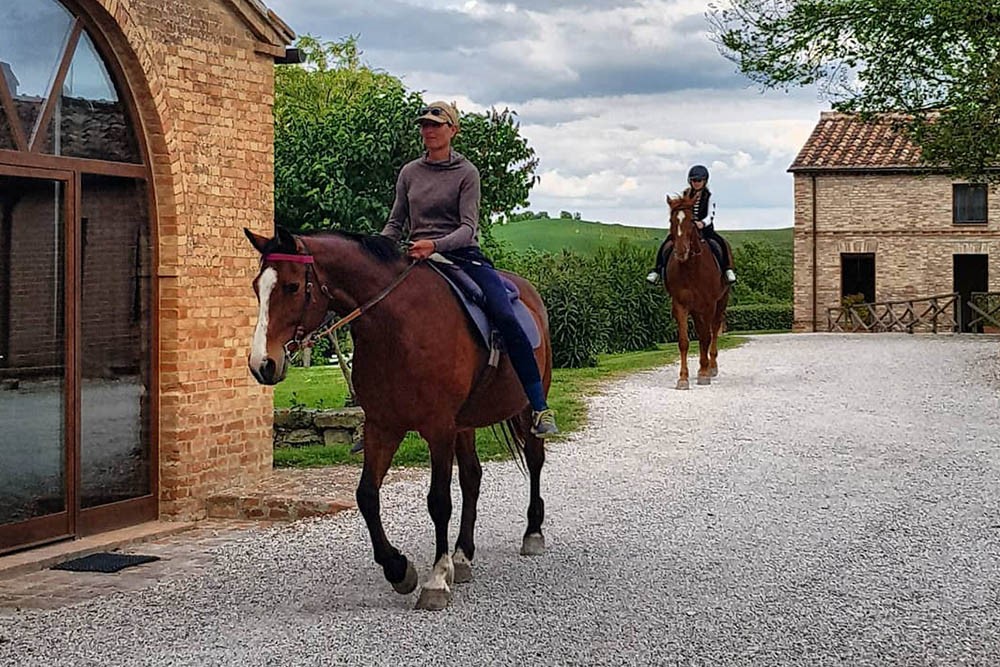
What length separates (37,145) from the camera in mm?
8094

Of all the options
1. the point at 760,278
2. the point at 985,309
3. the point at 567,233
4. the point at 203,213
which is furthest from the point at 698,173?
the point at 567,233

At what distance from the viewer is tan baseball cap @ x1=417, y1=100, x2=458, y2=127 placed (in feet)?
22.8

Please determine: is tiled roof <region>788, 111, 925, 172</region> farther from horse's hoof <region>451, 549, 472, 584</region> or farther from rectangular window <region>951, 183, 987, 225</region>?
horse's hoof <region>451, 549, 472, 584</region>

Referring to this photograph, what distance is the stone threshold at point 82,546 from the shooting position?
7559 mm

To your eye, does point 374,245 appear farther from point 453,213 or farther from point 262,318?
point 262,318

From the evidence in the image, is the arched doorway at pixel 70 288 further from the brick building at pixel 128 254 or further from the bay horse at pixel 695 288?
the bay horse at pixel 695 288

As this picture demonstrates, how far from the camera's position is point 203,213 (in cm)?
943

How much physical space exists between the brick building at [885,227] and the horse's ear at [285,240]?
36404mm

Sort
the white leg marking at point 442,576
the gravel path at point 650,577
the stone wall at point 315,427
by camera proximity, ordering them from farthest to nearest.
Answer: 1. the stone wall at point 315,427
2. the white leg marking at point 442,576
3. the gravel path at point 650,577

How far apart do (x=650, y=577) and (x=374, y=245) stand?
97.2 inches

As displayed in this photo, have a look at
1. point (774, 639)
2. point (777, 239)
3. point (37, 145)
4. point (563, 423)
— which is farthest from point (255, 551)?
point (777, 239)

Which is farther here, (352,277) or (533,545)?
(533,545)

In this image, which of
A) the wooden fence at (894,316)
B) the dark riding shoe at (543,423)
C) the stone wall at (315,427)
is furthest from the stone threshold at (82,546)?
the wooden fence at (894,316)

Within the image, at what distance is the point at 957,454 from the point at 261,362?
27.1 feet
